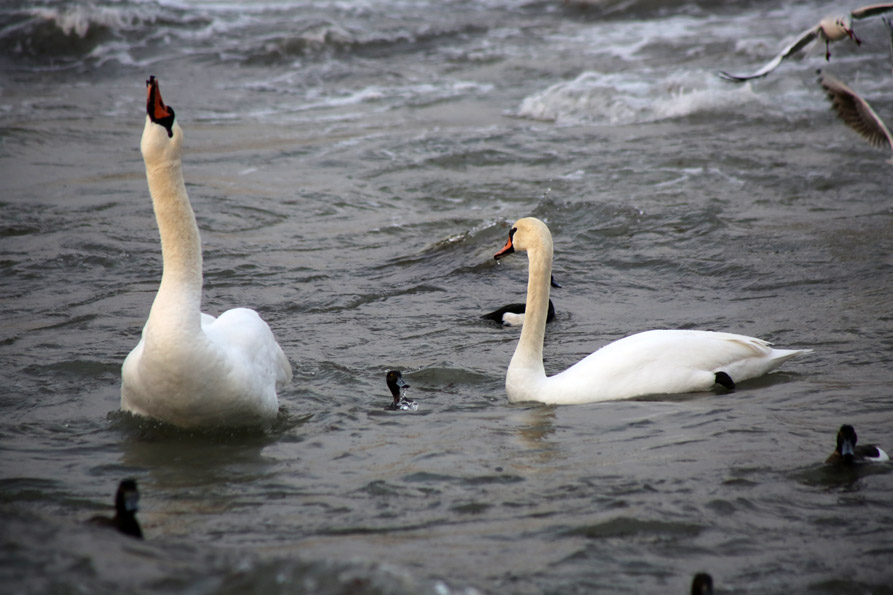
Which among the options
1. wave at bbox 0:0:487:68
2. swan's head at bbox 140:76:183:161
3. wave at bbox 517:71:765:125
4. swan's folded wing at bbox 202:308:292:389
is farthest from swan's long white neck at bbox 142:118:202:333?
wave at bbox 0:0:487:68

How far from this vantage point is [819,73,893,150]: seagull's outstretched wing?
910 centimetres

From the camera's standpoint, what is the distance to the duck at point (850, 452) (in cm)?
472

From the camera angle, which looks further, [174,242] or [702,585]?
[174,242]

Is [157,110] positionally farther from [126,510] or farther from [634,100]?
[634,100]

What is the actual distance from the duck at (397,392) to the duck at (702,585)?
293 cm

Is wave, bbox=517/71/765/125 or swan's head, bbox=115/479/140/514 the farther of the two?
wave, bbox=517/71/765/125

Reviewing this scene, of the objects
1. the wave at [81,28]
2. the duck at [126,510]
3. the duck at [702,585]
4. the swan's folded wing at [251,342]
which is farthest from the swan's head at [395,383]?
the wave at [81,28]

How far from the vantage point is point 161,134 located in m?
5.35

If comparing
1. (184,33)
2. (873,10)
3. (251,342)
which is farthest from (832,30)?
(184,33)

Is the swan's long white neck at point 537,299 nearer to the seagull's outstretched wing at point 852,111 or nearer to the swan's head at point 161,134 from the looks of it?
the swan's head at point 161,134

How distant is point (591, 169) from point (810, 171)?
267cm

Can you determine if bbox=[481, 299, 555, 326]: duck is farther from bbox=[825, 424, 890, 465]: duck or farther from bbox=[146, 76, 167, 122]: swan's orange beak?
bbox=[146, 76, 167, 122]: swan's orange beak

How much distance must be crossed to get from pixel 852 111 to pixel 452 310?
4.26 meters

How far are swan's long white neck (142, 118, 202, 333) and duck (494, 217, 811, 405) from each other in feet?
7.18
